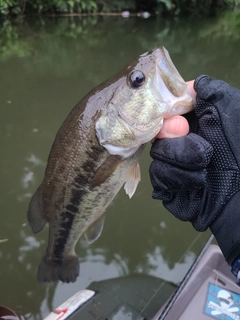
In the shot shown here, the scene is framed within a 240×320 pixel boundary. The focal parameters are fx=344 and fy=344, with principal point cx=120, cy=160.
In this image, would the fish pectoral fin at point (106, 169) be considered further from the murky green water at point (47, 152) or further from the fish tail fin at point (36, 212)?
the murky green water at point (47, 152)

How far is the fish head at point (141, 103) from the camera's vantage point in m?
1.55

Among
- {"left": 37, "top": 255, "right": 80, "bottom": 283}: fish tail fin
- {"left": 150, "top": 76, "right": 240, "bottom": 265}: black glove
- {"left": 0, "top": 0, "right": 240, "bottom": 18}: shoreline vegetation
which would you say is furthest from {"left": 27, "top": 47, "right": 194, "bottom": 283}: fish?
{"left": 0, "top": 0, "right": 240, "bottom": 18}: shoreline vegetation

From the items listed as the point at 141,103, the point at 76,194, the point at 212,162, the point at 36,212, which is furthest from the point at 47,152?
the point at 212,162

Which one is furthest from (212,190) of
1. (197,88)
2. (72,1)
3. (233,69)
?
(72,1)

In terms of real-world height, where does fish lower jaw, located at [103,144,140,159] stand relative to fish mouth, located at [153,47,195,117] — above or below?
below

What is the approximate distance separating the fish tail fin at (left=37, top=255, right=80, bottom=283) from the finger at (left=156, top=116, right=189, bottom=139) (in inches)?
49.9

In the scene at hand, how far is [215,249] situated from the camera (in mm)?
2482

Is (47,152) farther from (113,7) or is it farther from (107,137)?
(113,7)

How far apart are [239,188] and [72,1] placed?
13.4 m

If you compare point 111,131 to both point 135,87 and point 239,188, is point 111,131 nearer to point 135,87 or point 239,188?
point 135,87

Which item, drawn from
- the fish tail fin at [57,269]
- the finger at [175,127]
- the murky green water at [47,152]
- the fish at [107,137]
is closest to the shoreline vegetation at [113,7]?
the murky green water at [47,152]

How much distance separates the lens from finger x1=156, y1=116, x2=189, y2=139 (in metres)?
1.48

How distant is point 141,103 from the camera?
165cm

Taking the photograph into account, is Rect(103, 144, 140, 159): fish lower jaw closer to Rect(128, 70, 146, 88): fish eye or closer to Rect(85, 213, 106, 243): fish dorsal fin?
Rect(128, 70, 146, 88): fish eye
